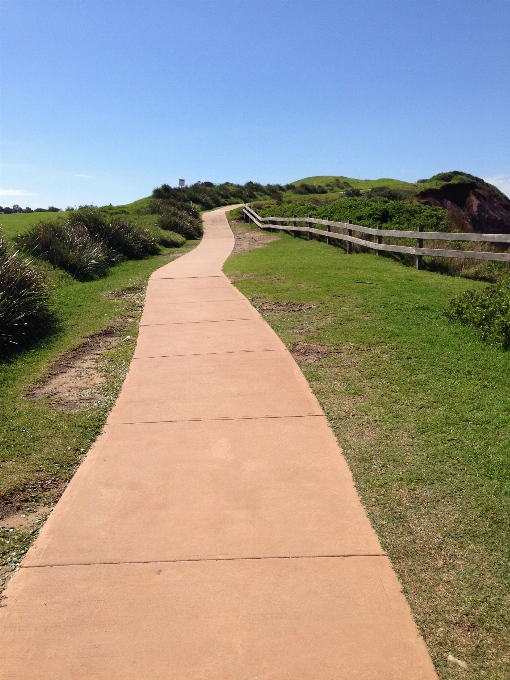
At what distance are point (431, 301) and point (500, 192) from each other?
47699 mm

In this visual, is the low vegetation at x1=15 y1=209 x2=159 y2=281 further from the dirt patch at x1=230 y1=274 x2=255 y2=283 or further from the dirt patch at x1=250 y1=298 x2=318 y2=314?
the dirt patch at x1=250 y1=298 x2=318 y2=314

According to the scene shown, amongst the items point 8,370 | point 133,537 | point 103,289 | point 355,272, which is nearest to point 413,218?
point 355,272

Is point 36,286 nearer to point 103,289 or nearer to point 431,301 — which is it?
point 103,289

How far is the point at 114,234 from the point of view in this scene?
821 inches

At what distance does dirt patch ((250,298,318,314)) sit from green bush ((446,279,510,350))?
7.72ft

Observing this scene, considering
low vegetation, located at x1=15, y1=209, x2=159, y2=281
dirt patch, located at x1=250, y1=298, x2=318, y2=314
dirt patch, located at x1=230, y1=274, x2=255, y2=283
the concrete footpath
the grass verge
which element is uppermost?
low vegetation, located at x1=15, y1=209, x2=159, y2=281

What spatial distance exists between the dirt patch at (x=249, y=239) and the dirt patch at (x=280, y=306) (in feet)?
35.6

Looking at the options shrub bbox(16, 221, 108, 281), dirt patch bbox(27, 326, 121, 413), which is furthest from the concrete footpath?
shrub bbox(16, 221, 108, 281)

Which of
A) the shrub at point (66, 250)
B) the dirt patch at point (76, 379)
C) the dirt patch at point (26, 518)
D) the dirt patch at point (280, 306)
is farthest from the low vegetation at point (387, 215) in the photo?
the dirt patch at point (26, 518)

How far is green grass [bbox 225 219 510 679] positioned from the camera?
3305 mm

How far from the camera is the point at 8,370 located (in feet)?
26.0

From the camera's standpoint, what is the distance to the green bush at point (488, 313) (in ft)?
26.8

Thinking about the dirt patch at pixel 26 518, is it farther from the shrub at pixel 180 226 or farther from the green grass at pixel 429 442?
the shrub at pixel 180 226

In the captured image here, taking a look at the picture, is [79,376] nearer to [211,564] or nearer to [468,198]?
[211,564]
